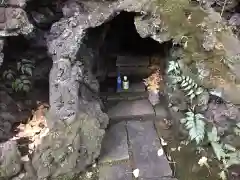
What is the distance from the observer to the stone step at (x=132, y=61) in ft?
19.4

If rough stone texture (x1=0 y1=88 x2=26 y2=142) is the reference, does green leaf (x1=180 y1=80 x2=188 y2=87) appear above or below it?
above

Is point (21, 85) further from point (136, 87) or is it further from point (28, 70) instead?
point (136, 87)

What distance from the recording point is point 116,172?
14.4 ft

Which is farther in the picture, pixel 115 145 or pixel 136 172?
pixel 115 145

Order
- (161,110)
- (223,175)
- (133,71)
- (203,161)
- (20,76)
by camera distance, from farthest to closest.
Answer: (133,71)
(161,110)
(20,76)
(203,161)
(223,175)

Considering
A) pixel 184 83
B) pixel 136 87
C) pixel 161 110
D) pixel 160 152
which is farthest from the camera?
pixel 136 87

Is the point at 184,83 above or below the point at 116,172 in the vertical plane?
above

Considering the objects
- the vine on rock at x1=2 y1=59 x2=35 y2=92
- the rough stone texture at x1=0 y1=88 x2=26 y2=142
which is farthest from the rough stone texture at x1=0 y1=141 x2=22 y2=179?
the vine on rock at x1=2 y1=59 x2=35 y2=92

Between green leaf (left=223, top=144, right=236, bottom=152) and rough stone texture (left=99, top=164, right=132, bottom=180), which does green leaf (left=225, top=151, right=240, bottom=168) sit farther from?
rough stone texture (left=99, top=164, right=132, bottom=180)

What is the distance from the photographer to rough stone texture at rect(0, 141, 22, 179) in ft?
13.3

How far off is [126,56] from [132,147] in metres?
1.91

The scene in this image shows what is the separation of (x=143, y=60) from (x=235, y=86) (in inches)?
86.2

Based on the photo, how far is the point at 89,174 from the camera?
4.34m

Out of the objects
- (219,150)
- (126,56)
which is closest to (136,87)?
(126,56)
